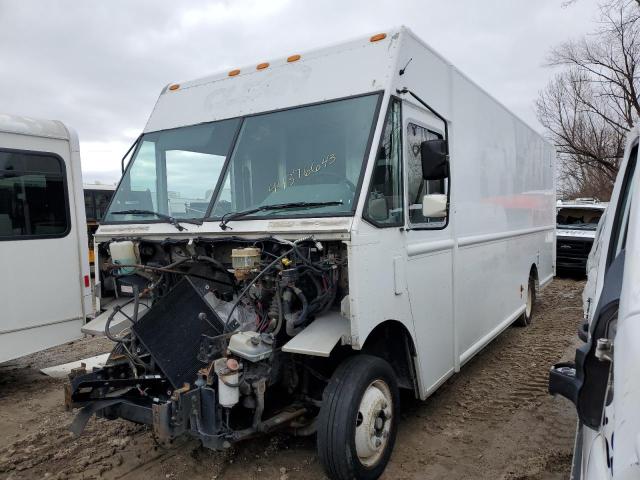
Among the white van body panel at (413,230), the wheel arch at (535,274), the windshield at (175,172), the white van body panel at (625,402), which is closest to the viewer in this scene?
the white van body panel at (625,402)

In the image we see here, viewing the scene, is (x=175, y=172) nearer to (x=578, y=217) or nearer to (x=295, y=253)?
(x=295, y=253)

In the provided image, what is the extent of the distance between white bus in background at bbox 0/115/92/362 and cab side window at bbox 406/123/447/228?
4422 millimetres

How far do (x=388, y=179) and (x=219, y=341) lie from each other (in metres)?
1.61

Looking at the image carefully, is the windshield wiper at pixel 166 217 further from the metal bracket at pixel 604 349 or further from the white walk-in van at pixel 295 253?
the metal bracket at pixel 604 349

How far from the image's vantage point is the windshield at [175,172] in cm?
404

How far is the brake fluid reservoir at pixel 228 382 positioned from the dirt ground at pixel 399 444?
33.0 inches

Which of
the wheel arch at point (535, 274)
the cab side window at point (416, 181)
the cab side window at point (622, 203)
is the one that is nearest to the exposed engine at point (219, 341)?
the cab side window at point (416, 181)

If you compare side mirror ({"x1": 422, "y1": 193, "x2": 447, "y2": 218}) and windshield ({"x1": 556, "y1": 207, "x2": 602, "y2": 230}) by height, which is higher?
side mirror ({"x1": 422, "y1": 193, "x2": 447, "y2": 218})

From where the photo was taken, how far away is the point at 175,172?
4355 mm

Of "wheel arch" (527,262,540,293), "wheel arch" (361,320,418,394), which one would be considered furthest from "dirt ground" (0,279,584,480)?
"wheel arch" (527,262,540,293)

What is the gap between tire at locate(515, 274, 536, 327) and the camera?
755 cm

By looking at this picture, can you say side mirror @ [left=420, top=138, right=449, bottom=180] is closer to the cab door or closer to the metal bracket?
the cab door

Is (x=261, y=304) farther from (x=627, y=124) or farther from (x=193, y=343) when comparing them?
(x=627, y=124)

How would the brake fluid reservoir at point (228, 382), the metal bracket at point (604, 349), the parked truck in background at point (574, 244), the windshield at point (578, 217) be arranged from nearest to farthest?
the metal bracket at point (604, 349)
the brake fluid reservoir at point (228, 382)
the parked truck in background at point (574, 244)
the windshield at point (578, 217)
